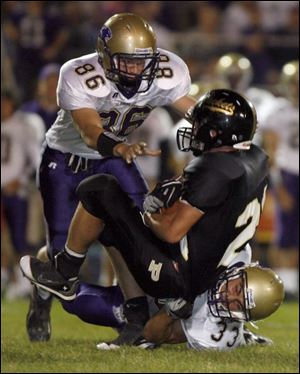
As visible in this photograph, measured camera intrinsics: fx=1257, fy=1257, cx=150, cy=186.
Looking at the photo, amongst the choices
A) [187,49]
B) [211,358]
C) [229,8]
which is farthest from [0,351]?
[229,8]

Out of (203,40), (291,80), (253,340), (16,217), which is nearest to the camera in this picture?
(253,340)

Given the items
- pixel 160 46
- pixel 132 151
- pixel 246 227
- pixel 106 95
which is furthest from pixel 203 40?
pixel 132 151

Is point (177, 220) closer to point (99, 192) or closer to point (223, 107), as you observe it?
point (99, 192)

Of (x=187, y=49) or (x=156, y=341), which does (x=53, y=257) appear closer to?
(x=156, y=341)

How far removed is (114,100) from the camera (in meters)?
5.61

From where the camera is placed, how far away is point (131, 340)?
5633 mm

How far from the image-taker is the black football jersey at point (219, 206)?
5020mm

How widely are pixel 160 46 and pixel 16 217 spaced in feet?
7.21

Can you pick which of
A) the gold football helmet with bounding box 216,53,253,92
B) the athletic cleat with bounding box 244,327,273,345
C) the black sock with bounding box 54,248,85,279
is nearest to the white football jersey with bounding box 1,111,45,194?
the gold football helmet with bounding box 216,53,253,92

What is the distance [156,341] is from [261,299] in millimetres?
562

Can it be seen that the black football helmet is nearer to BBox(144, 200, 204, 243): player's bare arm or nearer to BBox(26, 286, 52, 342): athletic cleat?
BBox(144, 200, 204, 243): player's bare arm

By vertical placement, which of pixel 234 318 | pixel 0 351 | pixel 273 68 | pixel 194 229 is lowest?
pixel 273 68

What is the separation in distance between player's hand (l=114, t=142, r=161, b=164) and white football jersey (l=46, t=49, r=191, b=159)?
Result: 1.92 feet

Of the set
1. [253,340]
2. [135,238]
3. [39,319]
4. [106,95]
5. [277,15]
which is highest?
[106,95]
